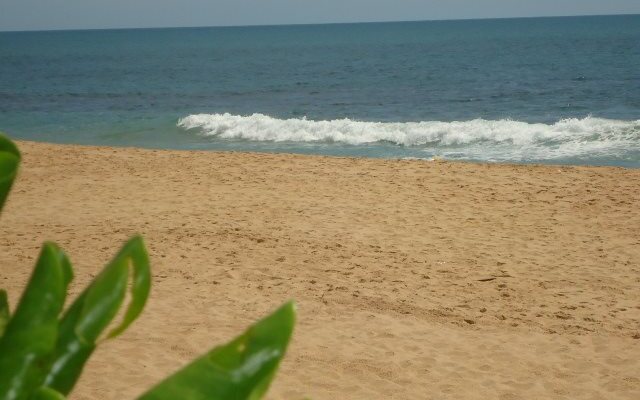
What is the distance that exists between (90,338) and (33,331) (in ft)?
0.12

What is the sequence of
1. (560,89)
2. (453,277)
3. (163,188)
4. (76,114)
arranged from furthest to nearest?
(560,89)
(76,114)
(163,188)
(453,277)

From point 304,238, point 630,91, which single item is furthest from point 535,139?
point 630,91

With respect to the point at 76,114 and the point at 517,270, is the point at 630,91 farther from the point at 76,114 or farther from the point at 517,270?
the point at 517,270

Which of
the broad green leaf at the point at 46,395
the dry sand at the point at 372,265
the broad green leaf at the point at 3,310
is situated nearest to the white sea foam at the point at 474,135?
the dry sand at the point at 372,265

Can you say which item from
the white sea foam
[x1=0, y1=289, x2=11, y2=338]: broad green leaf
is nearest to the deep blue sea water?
the white sea foam

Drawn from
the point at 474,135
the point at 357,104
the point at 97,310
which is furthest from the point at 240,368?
the point at 357,104

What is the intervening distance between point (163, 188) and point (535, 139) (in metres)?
10.8

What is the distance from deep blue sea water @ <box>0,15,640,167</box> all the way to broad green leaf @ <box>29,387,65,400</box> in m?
15.9

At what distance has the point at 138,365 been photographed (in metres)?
5.38

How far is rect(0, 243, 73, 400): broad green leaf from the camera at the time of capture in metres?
0.47

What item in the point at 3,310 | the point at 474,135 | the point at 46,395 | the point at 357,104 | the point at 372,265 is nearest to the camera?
the point at 46,395

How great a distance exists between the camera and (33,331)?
47 centimetres

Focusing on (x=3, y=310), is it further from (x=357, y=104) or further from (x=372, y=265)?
(x=357, y=104)

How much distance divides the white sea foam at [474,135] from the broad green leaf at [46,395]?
54.2 feet
